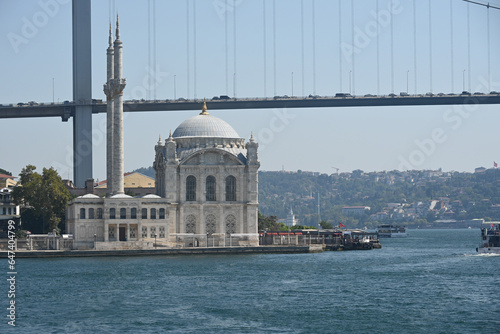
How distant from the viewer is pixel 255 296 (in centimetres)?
3909

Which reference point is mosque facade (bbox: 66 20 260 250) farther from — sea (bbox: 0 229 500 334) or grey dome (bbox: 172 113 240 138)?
sea (bbox: 0 229 500 334)

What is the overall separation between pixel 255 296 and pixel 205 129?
3311cm

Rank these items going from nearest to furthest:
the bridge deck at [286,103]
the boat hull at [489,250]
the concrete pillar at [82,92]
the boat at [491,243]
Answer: the boat hull at [489,250], the boat at [491,243], the concrete pillar at [82,92], the bridge deck at [286,103]

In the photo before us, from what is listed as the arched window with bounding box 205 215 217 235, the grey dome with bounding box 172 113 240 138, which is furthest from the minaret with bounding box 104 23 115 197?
the arched window with bounding box 205 215 217 235

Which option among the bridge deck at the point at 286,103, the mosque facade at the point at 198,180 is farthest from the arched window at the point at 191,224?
the bridge deck at the point at 286,103

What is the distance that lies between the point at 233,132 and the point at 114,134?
29.1 feet

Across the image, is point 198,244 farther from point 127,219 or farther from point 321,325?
point 321,325

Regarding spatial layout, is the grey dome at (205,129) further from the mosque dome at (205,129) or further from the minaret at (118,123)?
the minaret at (118,123)

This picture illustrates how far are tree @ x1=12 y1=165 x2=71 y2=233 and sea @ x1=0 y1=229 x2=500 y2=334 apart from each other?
15.4m

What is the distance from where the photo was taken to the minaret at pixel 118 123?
221 feet

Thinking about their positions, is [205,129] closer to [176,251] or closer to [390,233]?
[176,251]

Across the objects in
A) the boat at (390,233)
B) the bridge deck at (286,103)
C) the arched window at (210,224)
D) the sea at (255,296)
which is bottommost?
the sea at (255,296)

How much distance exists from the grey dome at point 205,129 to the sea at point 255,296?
15473 mm

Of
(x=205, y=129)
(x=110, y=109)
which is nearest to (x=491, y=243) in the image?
(x=205, y=129)
